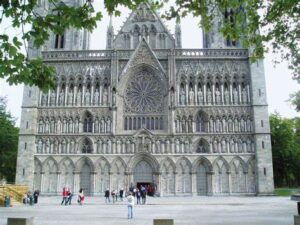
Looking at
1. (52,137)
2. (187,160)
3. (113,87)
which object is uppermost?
(113,87)

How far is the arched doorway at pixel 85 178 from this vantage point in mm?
37672

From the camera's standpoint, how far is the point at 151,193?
122 feet

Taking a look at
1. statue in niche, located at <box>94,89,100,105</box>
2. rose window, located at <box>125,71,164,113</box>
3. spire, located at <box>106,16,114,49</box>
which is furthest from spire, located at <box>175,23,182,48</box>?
statue in niche, located at <box>94,89,100,105</box>

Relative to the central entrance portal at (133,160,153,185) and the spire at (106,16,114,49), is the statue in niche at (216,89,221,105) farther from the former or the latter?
the spire at (106,16,114,49)

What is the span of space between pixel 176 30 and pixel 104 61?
34.8 ft

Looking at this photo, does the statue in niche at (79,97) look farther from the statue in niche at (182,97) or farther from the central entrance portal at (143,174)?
the statue in niche at (182,97)

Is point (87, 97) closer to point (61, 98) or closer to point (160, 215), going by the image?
point (61, 98)

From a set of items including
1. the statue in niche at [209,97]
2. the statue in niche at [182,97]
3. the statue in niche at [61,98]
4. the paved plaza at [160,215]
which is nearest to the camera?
the paved plaza at [160,215]

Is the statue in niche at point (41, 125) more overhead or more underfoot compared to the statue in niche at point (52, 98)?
more underfoot

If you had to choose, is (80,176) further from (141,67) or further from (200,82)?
(200,82)

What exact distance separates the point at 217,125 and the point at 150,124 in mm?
7688

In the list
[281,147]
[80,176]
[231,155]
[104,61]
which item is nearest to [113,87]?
[104,61]

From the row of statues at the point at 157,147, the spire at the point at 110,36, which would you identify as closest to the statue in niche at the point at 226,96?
the row of statues at the point at 157,147

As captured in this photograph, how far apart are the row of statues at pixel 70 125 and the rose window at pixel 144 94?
3.18 metres
